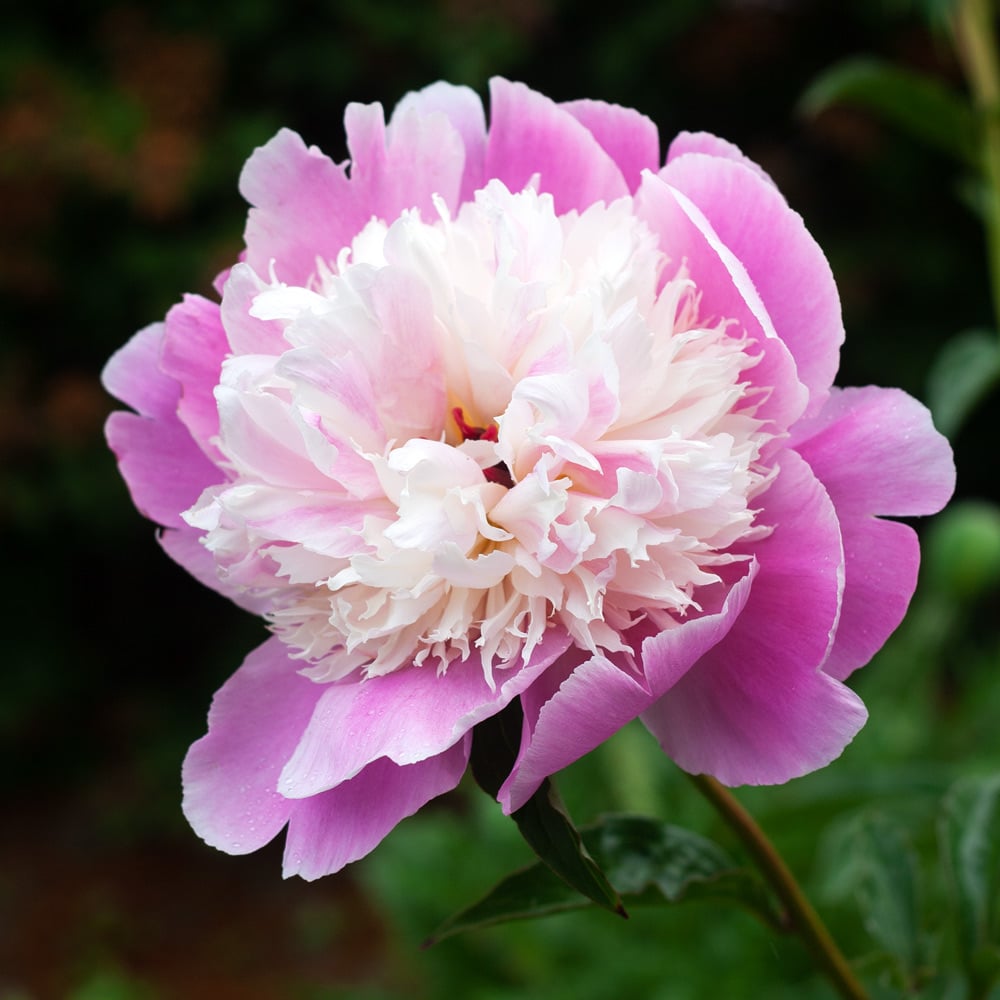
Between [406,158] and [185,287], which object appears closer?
[406,158]

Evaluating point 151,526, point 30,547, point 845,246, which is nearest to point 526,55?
point 845,246

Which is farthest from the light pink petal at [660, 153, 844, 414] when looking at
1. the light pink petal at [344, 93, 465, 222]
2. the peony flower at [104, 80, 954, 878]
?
the light pink petal at [344, 93, 465, 222]

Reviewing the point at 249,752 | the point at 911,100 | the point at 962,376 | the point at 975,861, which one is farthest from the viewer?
the point at 911,100

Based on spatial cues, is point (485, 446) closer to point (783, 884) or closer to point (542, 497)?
point (542, 497)

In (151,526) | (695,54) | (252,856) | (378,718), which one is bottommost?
(252,856)

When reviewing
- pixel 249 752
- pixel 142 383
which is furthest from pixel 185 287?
pixel 249 752

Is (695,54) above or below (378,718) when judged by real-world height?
below

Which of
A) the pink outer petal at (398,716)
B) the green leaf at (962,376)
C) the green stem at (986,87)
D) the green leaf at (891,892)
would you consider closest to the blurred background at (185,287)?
the green stem at (986,87)

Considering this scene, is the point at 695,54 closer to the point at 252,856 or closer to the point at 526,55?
the point at 526,55
